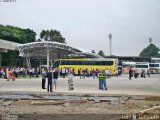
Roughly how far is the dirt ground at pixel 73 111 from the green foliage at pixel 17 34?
3615 inches

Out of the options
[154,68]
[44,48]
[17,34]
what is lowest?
[154,68]

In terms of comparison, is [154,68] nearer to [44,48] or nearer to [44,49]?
[44,49]

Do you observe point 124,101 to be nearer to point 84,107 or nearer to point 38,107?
point 84,107

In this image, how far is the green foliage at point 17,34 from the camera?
114688 mm

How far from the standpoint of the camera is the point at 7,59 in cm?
9288

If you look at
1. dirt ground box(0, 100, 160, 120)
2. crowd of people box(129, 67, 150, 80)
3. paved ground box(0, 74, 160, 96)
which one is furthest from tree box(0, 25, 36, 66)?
dirt ground box(0, 100, 160, 120)

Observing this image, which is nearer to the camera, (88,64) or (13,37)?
(88,64)

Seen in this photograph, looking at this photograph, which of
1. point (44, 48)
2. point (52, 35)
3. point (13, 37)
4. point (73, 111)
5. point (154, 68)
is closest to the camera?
point (73, 111)

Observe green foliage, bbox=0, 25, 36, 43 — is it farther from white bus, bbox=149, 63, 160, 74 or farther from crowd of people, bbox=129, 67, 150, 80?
crowd of people, bbox=129, 67, 150, 80

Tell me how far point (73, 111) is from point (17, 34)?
343 feet

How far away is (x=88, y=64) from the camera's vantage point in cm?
8175

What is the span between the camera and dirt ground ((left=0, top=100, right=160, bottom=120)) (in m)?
17.9

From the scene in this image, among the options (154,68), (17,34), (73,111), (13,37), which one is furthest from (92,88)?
(17,34)

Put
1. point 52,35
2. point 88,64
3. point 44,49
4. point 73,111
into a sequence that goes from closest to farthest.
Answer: point 73,111 → point 88,64 → point 44,49 → point 52,35
